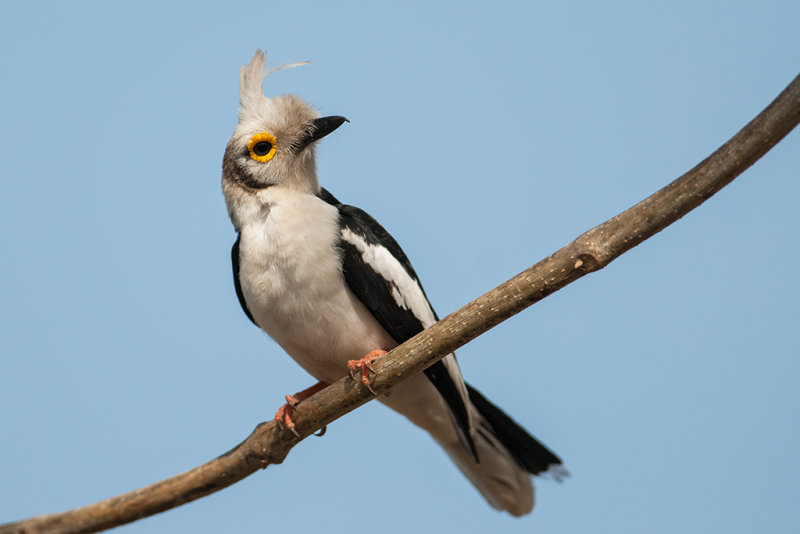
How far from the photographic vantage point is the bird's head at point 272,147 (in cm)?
640

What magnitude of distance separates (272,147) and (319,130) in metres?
0.40

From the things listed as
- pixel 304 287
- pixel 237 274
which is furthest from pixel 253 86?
pixel 304 287

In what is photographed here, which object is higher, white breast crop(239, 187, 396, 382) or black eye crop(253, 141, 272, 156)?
black eye crop(253, 141, 272, 156)

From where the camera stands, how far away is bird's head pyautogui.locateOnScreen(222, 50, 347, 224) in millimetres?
6402

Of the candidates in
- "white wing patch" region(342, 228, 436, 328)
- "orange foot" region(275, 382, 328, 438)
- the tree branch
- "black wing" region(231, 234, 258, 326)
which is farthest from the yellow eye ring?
the tree branch

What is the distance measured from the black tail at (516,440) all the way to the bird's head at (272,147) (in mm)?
2253

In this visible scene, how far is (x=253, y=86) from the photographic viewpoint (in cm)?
678

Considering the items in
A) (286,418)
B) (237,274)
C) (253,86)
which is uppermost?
(253,86)

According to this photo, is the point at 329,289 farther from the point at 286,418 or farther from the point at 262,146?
the point at 262,146

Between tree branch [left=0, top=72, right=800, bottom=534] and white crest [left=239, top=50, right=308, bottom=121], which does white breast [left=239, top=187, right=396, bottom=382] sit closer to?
tree branch [left=0, top=72, right=800, bottom=534]

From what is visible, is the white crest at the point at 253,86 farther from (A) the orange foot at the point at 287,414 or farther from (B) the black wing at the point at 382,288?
(A) the orange foot at the point at 287,414

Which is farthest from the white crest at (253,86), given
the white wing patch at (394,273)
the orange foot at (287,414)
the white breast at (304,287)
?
the orange foot at (287,414)

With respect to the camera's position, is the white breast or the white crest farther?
the white crest

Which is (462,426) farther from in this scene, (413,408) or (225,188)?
(225,188)
